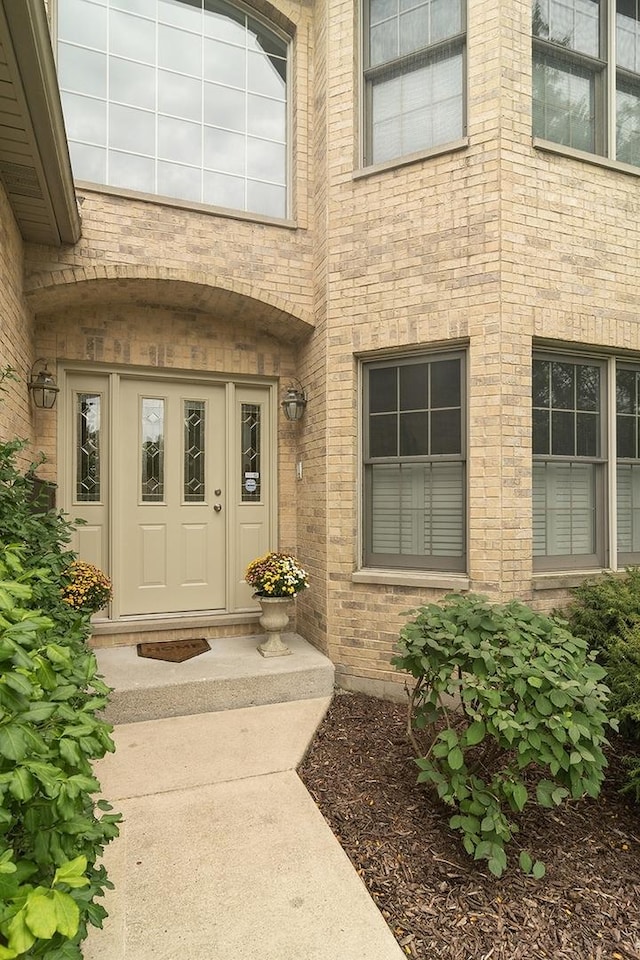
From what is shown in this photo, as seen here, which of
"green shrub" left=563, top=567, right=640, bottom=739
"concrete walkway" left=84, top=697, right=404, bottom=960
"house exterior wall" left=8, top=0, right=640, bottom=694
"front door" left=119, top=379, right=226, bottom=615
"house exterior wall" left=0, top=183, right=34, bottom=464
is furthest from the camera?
"front door" left=119, top=379, right=226, bottom=615

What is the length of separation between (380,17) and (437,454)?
3.82 m

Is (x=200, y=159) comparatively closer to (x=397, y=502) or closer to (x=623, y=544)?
(x=397, y=502)

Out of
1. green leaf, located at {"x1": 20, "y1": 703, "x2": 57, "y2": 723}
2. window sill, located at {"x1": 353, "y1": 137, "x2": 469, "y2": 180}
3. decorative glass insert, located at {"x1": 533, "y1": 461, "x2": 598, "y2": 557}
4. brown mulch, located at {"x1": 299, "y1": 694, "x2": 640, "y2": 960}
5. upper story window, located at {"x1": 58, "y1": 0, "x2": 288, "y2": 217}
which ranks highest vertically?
upper story window, located at {"x1": 58, "y1": 0, "x2": 288, "y2": 217}

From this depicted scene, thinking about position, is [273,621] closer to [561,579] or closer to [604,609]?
[561,579]

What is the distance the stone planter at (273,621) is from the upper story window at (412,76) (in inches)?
152

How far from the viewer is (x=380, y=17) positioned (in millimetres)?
4531

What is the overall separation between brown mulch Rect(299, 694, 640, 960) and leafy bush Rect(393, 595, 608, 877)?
14 cm

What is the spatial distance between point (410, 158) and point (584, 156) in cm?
140

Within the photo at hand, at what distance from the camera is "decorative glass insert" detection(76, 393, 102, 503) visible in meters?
4.79

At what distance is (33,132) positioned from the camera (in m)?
2.93

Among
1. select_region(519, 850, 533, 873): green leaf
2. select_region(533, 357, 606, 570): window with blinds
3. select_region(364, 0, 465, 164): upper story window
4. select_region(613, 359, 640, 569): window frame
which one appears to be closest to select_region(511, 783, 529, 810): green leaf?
select_region(519, 850, 533, 873): green leaf

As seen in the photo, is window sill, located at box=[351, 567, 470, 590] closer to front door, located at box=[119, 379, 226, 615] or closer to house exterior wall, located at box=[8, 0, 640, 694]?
house exterior wall, located at box=[8, 0, 640, 694]

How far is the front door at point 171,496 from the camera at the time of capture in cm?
491

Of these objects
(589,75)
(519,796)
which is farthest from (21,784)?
(589,75)
